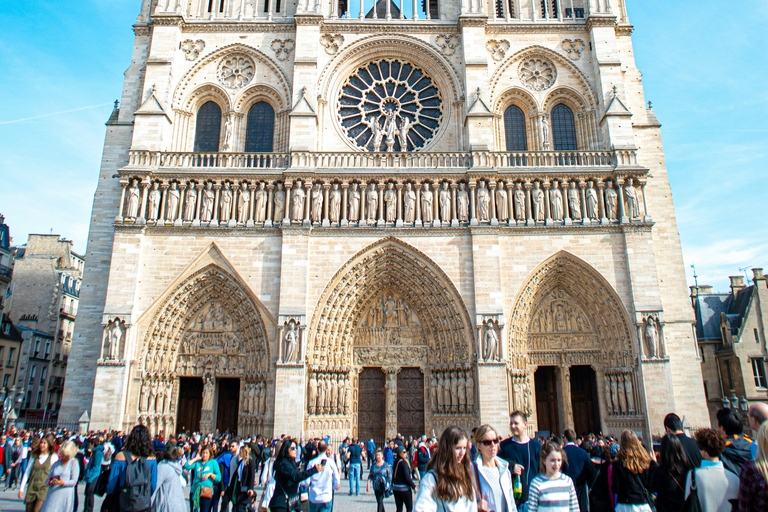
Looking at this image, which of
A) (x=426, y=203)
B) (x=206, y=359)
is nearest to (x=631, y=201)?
(x=426, y=203)

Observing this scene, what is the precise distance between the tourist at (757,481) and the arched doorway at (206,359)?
1457cm

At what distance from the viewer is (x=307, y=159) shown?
695 inches

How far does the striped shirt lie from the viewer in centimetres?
372

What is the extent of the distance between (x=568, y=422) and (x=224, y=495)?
40.6 ft

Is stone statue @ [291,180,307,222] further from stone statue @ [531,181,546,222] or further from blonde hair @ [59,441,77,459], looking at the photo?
blonde hair @ [59,441,77,459]

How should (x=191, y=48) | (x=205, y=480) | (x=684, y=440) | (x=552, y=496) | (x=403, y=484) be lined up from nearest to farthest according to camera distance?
(x=552, y=496), (x=684, y=440), (x=205, y=480), (x=403, y=484), (x=191, y=48)

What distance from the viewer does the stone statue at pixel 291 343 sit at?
15.8m

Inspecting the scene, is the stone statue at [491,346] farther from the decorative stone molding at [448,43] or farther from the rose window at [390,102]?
the decorative stone molding at [448,43]

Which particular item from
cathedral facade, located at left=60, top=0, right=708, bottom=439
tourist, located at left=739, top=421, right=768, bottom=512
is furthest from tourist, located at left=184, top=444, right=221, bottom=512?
cathedral facade, located at left=60, top=0, right=708, bottom=439

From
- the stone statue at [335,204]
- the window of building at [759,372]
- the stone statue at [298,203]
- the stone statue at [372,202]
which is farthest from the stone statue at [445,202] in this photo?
the window of building at [759,372]

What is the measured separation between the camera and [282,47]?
778 inches

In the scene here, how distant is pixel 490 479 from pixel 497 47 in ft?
62.3

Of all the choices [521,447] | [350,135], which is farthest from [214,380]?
[521,447]

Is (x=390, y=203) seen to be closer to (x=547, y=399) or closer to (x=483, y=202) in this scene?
(x=483, y=202)
